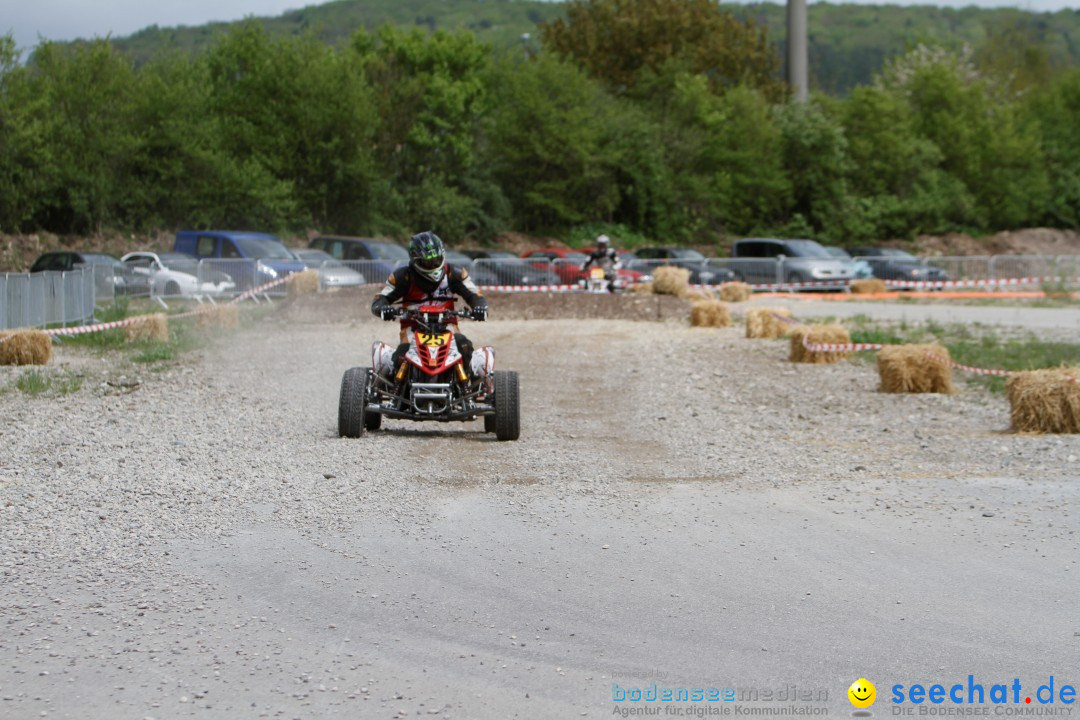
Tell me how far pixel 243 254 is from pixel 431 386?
24.5 meters

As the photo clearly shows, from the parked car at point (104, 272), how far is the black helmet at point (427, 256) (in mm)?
16286

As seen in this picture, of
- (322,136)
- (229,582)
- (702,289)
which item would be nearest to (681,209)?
(322,136)

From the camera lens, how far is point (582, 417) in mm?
13258

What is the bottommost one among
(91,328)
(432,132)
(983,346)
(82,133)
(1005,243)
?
(983,346)

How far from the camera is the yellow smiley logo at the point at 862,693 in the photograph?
490cm

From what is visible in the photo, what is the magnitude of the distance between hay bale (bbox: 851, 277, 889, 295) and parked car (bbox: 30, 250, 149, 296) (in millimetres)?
20556

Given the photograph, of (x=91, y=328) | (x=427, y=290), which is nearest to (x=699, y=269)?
(x=91, y=328)

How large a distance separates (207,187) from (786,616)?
1747 inches

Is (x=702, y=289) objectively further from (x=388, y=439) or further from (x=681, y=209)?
(x=681, y=209)

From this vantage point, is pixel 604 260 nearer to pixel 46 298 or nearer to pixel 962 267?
pixel 46 298

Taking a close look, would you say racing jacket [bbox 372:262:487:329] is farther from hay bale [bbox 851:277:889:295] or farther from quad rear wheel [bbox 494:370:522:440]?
hay bale [bbox 851:277:889:295]

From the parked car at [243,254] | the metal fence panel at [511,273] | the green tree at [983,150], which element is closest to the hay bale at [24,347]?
the parked car at [243,254]

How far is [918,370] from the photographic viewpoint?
15070mm

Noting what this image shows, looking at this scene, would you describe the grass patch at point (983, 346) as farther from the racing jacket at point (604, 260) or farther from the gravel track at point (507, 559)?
the racing jacket at point (604, 260)
